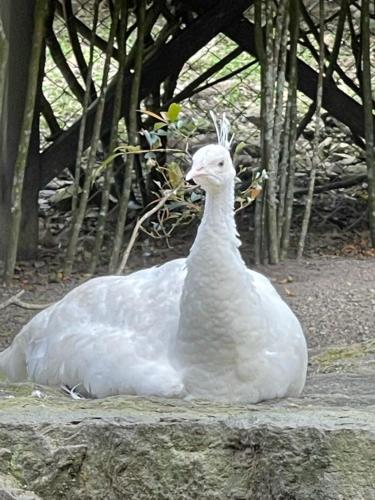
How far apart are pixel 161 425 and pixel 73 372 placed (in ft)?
3.87

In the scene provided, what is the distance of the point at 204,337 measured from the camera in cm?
323

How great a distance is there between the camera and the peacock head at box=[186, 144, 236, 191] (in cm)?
314

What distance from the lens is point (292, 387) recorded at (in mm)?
3381

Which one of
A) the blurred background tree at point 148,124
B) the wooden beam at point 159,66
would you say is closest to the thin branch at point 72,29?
the blurred background tree at point 148,124

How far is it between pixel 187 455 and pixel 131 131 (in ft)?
11.4

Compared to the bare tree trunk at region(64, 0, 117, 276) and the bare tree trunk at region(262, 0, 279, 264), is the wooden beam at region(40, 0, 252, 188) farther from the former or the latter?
the bare tree trunk at region(262, 0, 279, 264)

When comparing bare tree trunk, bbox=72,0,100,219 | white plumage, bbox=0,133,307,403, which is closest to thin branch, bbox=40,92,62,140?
bare tree trunk, bbox=72,0,100,219

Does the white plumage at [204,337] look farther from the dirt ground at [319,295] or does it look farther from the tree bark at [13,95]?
the tree bark at [13,95]

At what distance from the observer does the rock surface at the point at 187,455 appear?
2.22 m

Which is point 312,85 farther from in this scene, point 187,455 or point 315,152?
point 187,455

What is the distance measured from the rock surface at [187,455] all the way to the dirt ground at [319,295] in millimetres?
2308

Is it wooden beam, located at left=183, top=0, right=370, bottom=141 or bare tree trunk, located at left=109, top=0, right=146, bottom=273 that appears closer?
bare tree trunk, located at left=109, top=0, right=146, bottom=273

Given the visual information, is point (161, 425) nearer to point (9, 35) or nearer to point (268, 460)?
point (268, 460)

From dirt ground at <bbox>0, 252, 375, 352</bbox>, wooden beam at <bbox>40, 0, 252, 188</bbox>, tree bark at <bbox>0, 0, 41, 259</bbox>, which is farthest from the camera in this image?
wooden beam at <bbox>40, 0, 252, 188</bbox>
